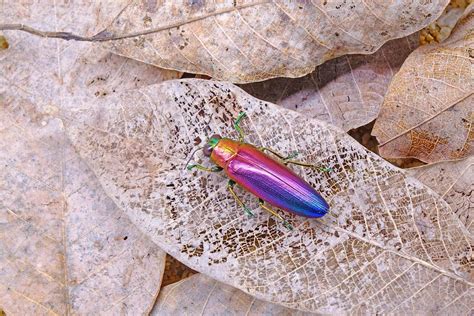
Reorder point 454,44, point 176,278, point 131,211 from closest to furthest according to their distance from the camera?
point 131,211 → point 454,44 → point 176,278

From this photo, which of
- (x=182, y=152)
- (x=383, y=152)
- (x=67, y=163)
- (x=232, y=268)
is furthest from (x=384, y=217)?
(x=67, y=163)

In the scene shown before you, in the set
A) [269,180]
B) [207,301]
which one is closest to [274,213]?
[269,180]

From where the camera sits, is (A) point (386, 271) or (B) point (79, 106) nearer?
(A) point (386, 271)

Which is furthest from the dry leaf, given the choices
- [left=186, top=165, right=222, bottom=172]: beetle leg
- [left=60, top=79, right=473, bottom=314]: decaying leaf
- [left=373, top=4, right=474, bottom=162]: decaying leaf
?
[left=186, top=165, right=222, bottom=172]: beetle leg

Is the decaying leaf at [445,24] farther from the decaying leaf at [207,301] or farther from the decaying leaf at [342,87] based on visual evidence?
the decaying leaf at [207,301]

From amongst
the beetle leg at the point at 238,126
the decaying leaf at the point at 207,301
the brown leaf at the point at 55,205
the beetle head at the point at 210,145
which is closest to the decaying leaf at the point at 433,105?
the beetle leg at the point at 238,126

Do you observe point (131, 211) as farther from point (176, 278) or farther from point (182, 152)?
point (176, 278)

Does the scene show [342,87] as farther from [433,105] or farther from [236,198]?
[236,198]

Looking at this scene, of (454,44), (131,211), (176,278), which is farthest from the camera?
(176,278)
